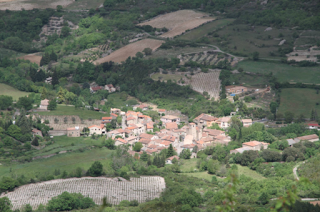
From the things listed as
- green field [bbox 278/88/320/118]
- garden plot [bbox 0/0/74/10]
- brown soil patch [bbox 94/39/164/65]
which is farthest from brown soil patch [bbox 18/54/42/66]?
green field [bbox 278/88/320/118]

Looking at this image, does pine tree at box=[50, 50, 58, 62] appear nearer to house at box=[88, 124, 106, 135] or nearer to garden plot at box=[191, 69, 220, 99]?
garden plot at box=[191, 69, 220, 99]

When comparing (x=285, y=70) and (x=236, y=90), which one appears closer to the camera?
(x=236, y=90)

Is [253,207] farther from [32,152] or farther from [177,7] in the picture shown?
[177,7]

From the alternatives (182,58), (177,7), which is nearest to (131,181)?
(182,58)

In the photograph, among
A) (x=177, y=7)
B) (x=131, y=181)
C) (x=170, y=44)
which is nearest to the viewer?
(x=131, y=181)

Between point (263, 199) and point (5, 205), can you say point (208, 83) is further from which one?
point (5, 205)

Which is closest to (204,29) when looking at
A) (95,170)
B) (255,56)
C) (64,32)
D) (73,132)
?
(255,56)
